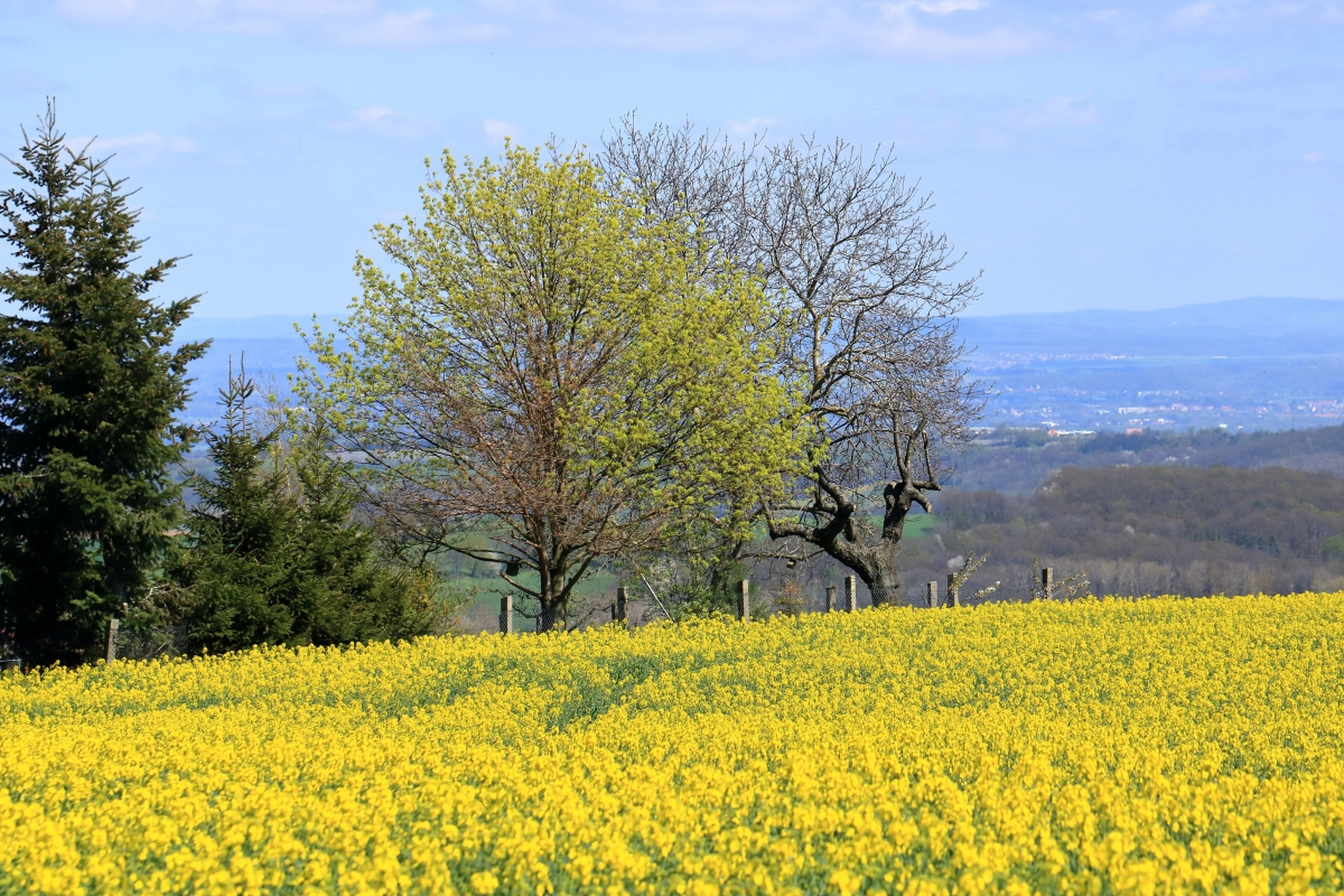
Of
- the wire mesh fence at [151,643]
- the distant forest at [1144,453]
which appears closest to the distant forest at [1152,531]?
the distant forest at [1144,453]

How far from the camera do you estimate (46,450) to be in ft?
76.3

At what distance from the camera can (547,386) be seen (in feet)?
82.3

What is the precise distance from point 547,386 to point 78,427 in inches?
324

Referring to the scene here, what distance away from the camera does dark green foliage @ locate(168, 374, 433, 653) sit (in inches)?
890

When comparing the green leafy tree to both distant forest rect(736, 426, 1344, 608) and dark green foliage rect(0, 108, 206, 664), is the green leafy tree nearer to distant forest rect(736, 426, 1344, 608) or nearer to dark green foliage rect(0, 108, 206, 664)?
dark green foliage rect(0, 108, 206, 664)

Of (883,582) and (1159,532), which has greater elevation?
(883,582)

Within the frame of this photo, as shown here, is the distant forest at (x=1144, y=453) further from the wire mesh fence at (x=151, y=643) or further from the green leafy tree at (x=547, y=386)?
the wire mesh fence at (x=151, y=643)

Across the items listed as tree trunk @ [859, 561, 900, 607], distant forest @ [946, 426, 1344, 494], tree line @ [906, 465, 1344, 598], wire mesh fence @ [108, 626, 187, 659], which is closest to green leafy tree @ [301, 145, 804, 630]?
wire mesh fence @ [108, 626, 187, 659]

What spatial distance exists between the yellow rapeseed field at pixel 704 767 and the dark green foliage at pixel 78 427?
3.53 meters

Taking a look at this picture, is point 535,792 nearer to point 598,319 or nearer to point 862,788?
point 862,788

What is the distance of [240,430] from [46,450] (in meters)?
3.52

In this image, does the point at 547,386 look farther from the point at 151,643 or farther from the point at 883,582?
the point at 883,582

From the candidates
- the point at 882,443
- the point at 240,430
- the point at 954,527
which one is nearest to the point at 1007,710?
the point at 240,430

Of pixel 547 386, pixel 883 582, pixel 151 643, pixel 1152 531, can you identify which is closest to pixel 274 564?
pixel 151 643
